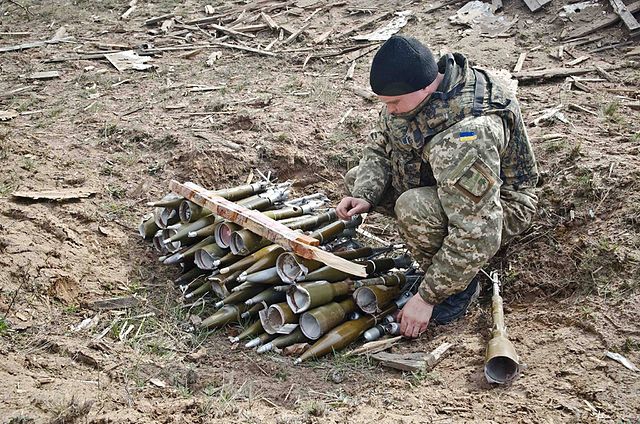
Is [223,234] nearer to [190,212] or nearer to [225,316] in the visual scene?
[190,212]

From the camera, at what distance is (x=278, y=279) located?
4.60 m

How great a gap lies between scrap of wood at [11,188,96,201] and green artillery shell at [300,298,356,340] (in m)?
2.55

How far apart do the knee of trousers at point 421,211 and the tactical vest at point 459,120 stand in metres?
0.31

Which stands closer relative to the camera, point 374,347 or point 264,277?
point 374,347

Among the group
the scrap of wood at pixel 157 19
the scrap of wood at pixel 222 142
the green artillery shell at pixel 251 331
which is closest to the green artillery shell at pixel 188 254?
the green artillery shell at pixel 251 331

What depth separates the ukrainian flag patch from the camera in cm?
408

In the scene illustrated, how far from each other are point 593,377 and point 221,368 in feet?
7.14

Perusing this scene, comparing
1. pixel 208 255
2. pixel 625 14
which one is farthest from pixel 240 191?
pixel 625 14

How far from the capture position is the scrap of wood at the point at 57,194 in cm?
558

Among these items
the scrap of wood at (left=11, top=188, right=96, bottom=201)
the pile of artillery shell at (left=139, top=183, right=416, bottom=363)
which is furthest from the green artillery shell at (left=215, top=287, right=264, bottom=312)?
the scrap of wood at (left=11, top=188, right=96, bottom=201)

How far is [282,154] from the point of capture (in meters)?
6.71

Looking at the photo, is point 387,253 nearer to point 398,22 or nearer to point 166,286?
point 166,286

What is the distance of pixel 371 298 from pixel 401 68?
1558 millimetres

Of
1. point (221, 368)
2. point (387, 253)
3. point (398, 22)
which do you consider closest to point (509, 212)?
point (387, 253)
